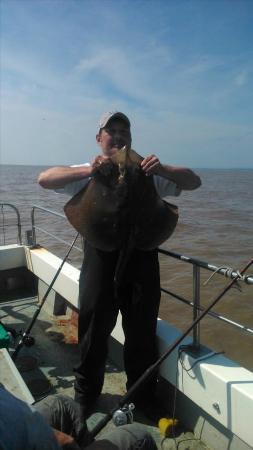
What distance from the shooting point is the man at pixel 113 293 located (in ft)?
11.0

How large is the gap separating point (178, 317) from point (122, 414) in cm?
579

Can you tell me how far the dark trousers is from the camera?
3.39 m

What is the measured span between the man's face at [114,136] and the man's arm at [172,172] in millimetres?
405

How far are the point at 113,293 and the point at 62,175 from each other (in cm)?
108

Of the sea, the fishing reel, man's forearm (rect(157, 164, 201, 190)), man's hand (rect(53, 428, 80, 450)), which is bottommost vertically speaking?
the sea

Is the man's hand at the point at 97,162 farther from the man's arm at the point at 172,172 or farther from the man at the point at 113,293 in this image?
the man's arm at the point at 172,172

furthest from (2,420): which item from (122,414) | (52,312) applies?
(52,312)

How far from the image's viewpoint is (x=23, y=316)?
596 cm

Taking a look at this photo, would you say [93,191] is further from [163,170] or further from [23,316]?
[23,316]

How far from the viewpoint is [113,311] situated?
11.5ft

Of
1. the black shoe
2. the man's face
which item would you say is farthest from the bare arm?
the black shoe

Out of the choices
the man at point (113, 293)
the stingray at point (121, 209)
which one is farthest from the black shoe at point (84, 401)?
the stingray at point (121, 209)

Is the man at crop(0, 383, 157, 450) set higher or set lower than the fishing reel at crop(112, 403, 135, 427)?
higher

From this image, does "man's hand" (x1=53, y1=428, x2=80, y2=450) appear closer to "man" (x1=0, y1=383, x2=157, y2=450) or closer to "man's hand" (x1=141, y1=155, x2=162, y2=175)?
"man" (x1=0, y1=383, x2=157, y2=450)
